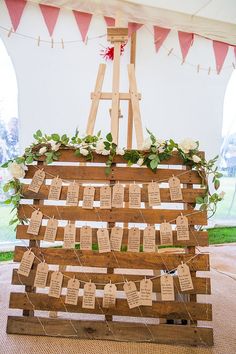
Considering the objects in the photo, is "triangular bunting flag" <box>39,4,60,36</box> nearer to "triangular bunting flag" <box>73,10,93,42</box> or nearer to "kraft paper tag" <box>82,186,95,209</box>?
"triangular bunting flag" <box>73,10,93,42</box>

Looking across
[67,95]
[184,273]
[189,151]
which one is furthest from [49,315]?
[67,95]

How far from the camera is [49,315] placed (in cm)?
151

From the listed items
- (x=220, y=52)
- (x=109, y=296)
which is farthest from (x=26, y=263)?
(x=220, y=52)

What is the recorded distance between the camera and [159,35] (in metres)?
2.63

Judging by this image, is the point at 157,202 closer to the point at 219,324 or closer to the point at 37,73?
the point at 219,324

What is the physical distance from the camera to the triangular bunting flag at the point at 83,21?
2.45m

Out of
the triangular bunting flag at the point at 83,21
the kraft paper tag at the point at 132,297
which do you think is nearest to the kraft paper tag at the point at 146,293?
the kraft paper tag at the point at 132,297

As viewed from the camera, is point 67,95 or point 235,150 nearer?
point 67,95

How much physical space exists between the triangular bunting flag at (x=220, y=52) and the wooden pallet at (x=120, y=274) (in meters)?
1.80

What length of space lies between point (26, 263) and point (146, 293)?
591 millimetres

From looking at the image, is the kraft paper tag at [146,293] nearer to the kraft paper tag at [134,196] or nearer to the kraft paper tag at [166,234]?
the kraft paper tag at [166,234]

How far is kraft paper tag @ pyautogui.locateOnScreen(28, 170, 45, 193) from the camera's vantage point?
1442 mm

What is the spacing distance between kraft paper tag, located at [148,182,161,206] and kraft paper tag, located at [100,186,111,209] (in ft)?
0.64

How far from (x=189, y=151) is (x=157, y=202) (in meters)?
0.30
